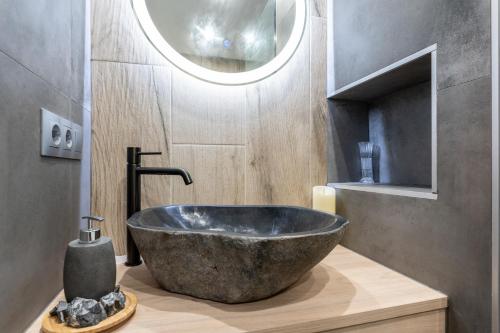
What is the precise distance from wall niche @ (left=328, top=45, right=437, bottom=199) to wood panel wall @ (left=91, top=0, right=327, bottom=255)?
0.08m

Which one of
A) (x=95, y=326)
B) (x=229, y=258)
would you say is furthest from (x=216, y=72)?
(x=95, y=326)

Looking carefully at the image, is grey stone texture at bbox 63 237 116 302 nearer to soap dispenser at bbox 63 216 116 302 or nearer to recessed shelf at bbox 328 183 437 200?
soap dispenser at bbox 63 216 116 302

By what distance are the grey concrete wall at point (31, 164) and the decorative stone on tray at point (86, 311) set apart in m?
0.07

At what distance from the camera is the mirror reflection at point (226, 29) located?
0.98 meters

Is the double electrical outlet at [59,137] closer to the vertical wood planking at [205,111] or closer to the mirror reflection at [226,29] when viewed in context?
the vertical wood planking at [205,111]

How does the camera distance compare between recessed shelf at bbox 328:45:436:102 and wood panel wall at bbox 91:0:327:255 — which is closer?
recessed shelf at bbox 328:45:436:102

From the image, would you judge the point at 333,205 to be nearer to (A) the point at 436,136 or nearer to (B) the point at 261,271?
(A) the point at 436,136

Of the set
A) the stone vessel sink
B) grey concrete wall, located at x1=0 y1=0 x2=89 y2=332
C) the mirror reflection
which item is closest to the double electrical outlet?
grey concrete wall, located at x1=0 y1=0 x2=89 y2=332

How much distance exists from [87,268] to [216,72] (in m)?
0.74

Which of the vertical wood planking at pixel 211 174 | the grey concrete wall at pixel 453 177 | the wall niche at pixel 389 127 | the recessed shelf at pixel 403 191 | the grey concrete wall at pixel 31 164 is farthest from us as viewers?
the vertical wood planking at pixel 211 174

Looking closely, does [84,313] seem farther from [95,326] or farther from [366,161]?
[366,161]

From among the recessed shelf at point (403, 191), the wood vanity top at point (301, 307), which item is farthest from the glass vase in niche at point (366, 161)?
the wood vanity top at point (301, 307)

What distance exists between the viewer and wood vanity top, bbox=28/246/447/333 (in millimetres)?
507

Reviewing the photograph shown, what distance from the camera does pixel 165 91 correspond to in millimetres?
937
